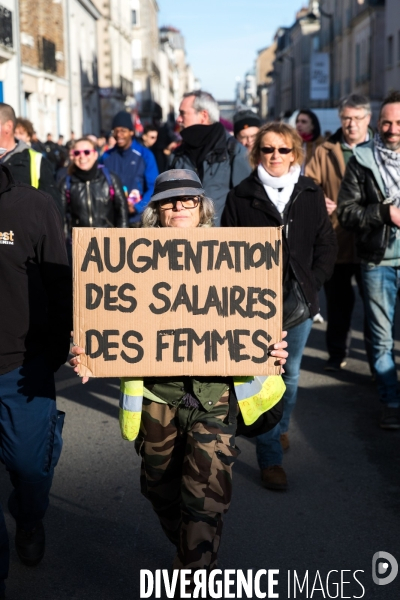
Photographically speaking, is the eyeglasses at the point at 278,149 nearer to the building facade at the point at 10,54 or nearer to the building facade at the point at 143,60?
the building facade at the point at 10,54

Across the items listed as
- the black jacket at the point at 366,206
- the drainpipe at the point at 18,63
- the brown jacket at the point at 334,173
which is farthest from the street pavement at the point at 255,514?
the drainpipe at the point at 18,63

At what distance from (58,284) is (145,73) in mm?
→ 64192

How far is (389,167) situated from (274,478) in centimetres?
218

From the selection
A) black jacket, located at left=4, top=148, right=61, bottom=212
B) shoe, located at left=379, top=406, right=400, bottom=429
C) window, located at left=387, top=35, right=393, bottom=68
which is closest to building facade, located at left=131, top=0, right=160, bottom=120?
window, located at left=387, top=35, right=393, bottom=68

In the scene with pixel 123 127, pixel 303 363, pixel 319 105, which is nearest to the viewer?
pixel 303 363

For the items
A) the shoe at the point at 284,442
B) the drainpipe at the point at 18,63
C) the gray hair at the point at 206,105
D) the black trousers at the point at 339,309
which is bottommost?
the shoe at the point at 284,442

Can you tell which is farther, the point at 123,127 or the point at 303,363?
the point at 123,127

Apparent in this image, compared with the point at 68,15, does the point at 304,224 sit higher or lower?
lower

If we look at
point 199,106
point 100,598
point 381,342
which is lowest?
point 100,598

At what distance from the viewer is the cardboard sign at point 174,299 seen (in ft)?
10.6

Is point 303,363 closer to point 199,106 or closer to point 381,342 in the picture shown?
point 381,342

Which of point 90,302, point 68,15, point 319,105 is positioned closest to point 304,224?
point 90,302

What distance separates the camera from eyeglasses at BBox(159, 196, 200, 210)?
3.45 meters

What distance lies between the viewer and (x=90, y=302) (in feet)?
10.7
